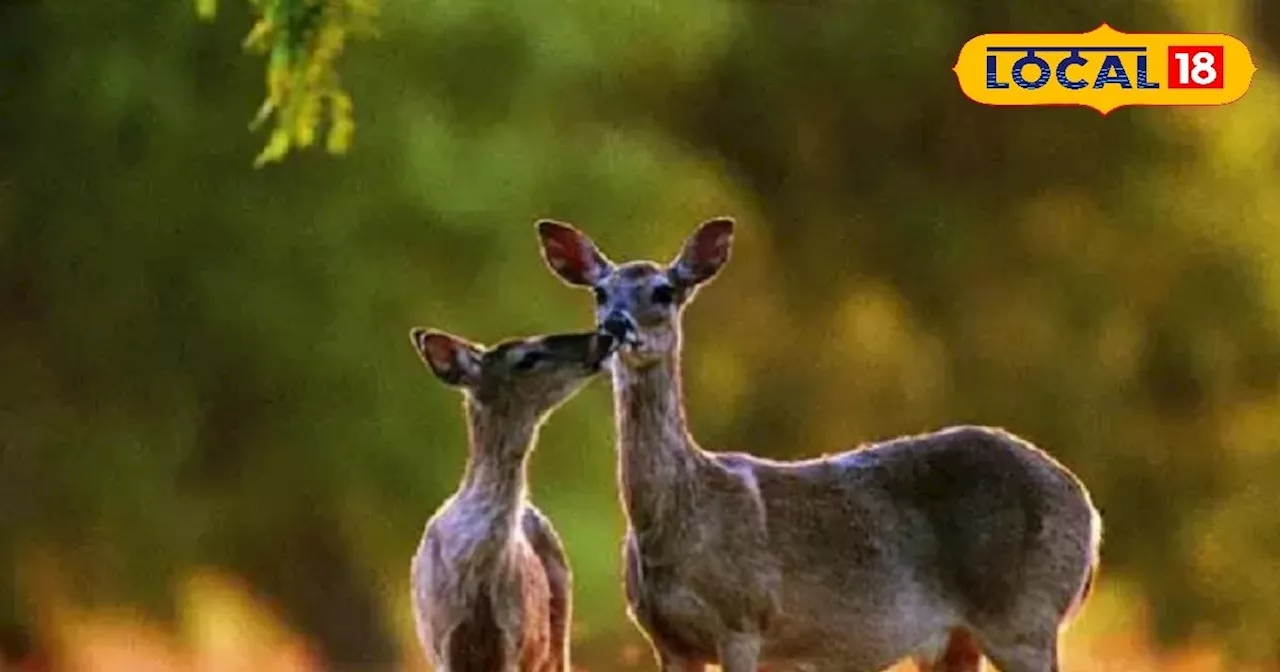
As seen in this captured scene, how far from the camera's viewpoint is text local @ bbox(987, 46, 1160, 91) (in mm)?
1834

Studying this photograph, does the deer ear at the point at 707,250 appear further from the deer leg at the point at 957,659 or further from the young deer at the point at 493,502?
the deer leg at the point at 957,659

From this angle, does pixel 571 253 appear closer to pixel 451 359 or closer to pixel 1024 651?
pixel 451 359

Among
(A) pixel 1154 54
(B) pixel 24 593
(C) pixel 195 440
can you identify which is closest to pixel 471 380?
(C) pixel 195 440

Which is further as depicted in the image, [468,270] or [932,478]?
[468,270]

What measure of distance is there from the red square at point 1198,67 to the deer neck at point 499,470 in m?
0.81

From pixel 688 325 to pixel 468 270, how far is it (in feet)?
0.75

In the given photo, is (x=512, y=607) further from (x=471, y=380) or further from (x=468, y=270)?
(x=468, y=270)

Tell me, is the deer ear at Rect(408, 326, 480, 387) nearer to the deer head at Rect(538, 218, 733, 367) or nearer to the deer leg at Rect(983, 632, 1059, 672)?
the deer head at Rect(538, 218, 733, 367)

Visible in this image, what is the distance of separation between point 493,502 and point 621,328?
177mm

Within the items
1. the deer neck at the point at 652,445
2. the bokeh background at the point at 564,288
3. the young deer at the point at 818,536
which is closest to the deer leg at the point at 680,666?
the young deer at the point at 818,536

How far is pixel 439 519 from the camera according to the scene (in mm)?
1502

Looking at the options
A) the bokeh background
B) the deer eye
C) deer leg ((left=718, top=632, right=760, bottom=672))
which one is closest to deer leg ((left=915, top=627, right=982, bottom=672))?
deer leg ((left=718, top=632, right=760, bottom=672))

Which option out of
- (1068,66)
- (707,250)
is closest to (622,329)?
(707,250)

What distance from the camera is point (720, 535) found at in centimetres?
146
